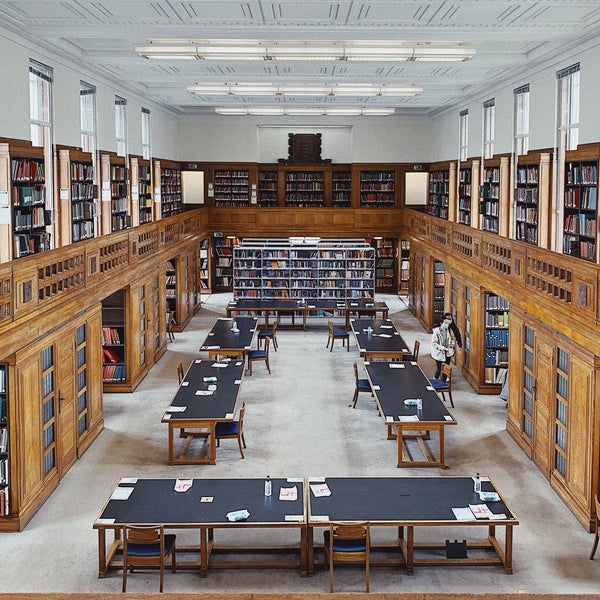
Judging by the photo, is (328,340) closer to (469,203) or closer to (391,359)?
(391,359)

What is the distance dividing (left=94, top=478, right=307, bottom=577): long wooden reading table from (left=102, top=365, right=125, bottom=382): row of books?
6.01 metres

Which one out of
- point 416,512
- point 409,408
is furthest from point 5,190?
point 416,512

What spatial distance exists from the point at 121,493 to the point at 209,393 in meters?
3.67

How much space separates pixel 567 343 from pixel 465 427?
11.3 ft

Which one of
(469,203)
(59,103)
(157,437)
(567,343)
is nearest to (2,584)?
(157,437)

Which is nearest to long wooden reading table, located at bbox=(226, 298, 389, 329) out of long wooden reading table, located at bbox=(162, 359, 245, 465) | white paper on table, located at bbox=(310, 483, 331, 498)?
long wooden reading table, located at bbox=(162, 359, 245, 465)

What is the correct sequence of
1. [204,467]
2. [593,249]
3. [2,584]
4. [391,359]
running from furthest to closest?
[391,359] < [593,249] < [204,467] < [2,584]

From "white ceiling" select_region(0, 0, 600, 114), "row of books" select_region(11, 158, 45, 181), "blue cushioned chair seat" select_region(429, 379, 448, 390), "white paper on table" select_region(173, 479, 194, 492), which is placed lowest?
"white paper on table" select_region(173, 479, 194, 492)

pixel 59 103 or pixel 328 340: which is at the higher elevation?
pixel 59 103

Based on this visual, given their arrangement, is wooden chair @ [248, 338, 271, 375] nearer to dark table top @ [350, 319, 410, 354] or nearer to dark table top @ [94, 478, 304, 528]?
dark table top @ [350, 319, 410, 354]

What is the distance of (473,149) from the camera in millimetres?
19922

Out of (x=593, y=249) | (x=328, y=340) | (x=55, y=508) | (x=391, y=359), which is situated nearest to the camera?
(x=55, y=508)

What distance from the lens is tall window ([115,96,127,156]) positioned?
18.4 m

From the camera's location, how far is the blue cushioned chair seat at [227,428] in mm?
11453
